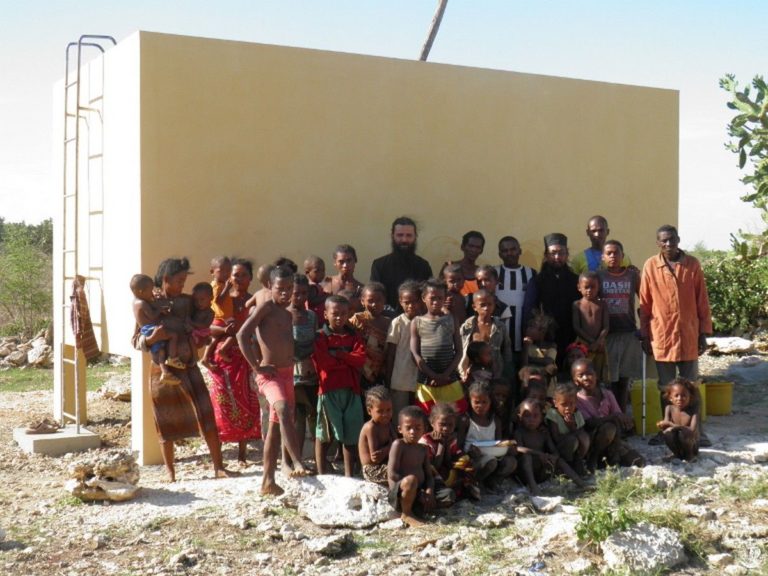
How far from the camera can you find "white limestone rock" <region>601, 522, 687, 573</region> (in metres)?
4.60

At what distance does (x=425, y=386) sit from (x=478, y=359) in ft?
1.41

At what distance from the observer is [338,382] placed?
637cm

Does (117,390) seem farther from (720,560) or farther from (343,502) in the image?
(720,560)

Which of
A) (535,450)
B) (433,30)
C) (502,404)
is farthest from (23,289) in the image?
(535,450)

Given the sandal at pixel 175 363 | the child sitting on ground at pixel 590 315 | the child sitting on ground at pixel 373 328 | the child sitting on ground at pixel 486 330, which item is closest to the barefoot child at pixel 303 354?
the child sitting on ground at pixel 373 328

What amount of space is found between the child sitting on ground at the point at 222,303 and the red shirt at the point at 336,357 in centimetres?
81

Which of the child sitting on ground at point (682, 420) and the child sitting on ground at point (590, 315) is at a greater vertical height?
the child sitting on ground at point (590, 315)

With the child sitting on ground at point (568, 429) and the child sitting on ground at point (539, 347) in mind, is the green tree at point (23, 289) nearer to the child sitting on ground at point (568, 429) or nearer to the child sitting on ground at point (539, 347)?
the child sitting on ground at point (539, 347)

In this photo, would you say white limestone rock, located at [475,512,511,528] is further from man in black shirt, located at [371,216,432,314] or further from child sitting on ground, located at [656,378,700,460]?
man in black shirt, located at [371,216,432,314]

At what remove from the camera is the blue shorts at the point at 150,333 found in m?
6.44

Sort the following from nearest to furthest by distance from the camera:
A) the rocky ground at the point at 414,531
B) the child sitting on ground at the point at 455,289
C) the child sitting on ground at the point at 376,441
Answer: the rocky ground at the point at 414,531 < the child sitting on ground at the point at 376,441 < the child sitting on ground at the point at 455,289

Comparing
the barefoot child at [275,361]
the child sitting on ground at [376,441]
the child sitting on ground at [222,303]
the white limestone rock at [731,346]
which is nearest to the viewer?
the child sitting on ground at [376,441]

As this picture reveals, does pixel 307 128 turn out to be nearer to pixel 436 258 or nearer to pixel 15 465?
pixel 436 258

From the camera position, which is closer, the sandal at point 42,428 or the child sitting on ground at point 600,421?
the child sitting on ground at point 600,421
